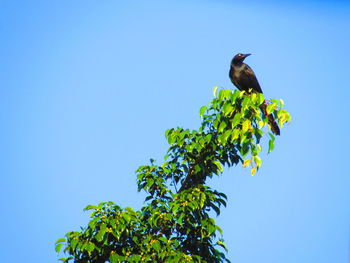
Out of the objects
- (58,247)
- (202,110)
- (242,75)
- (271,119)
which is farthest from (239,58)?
(58,247)

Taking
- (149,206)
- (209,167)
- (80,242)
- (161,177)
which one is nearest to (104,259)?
(80,242)

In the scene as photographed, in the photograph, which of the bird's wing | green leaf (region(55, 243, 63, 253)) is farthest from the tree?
the bird's wing

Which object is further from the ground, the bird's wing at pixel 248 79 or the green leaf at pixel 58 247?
the bird's wing at pixel 248 79

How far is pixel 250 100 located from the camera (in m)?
4.55

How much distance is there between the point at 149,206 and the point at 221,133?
979 mm

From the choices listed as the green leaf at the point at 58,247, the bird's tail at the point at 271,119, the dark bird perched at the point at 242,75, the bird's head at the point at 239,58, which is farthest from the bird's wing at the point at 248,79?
the green leaf at the point at 58,247

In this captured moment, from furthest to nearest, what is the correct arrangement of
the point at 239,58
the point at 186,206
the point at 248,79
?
the point at 239,58, the point at 248,79, the point at 186,206

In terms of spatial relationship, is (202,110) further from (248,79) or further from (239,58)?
(239,58)

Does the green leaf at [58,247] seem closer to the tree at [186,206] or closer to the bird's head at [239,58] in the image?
the tree at [186,206]

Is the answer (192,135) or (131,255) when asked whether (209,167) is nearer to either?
(192,135)

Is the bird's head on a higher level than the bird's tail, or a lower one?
higher

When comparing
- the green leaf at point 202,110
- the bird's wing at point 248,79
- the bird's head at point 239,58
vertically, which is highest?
the bird's head at point 239,58

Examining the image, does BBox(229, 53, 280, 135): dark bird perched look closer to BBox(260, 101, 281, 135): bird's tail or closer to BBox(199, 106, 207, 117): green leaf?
BBox(260, 101, 281, 135): bird's tail

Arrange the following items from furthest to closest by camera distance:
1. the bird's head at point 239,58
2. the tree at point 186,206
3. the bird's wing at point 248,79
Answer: the bird's head at point 239,58 → the bird's wing at point 248,79 → the tree at point 186,206
